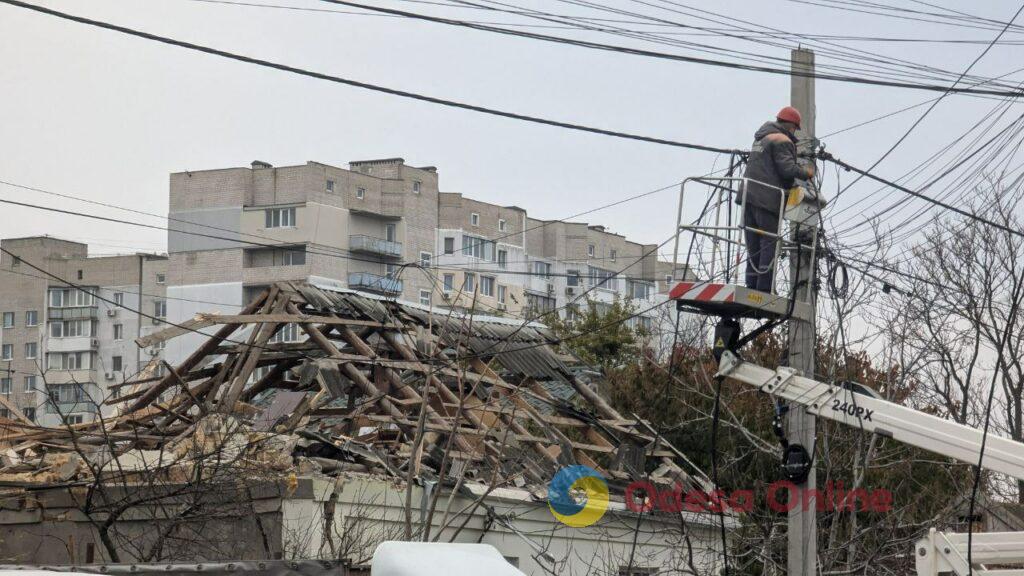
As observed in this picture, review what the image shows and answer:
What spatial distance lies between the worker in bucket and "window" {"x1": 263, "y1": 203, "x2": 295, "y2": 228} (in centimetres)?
5479

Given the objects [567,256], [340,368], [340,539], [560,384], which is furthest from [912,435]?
[567,256]

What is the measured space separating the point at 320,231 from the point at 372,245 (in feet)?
11.8

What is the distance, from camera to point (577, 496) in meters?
16.8

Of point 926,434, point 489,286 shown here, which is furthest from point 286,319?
point 489,286

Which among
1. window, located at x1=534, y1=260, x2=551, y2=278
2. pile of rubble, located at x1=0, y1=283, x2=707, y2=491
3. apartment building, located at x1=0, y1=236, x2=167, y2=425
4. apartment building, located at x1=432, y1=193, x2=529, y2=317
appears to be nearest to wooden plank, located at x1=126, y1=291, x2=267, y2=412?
pile of rubble, located at x1=0, y1=283, x2=707, y2=491

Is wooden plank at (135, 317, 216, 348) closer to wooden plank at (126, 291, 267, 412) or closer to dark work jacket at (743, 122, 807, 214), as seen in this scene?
wooden plank at (126, 291, 267, 412)

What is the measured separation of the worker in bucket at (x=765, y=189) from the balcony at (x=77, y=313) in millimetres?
71577

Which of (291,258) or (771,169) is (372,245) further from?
(771,169)

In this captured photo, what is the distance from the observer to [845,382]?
10414 millimetres

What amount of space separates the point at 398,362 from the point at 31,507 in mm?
4884

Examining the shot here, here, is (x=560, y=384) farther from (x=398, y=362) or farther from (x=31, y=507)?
(x=31, y=507)

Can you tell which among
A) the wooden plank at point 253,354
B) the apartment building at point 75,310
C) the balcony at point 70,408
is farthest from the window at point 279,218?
the wooden plank at point 253,354

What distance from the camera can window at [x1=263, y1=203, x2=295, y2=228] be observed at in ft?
A: 212

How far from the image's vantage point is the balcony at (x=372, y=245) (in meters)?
66.9
